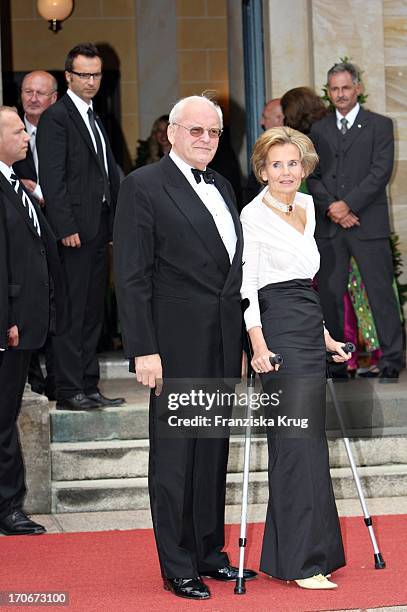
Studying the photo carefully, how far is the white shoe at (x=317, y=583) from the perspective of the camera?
524 centimetres

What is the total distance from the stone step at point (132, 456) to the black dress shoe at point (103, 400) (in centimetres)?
27

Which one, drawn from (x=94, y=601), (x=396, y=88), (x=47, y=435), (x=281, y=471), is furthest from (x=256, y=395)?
(x=396, y=88)

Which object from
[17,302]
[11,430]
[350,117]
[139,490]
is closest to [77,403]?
[139,490]

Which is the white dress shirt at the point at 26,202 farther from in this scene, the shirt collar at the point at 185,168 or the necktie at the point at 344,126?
the necktie at the point at 344,126

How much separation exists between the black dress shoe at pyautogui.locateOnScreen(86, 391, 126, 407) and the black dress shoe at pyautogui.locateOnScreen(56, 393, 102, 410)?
0.23 ft

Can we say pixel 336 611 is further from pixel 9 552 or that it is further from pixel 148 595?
pixel 9 552

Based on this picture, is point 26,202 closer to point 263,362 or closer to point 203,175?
point 203,175

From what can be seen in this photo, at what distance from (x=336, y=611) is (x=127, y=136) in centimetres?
966

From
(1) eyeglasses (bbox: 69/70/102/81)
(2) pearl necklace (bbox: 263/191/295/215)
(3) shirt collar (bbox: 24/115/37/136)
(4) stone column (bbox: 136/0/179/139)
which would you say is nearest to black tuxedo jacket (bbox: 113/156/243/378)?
(2) pearl necklace (bbox: 263/191/295/215)

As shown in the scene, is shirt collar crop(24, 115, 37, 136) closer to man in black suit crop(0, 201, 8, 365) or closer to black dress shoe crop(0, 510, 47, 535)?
man in black suit crop(0, 201, 8, 365)

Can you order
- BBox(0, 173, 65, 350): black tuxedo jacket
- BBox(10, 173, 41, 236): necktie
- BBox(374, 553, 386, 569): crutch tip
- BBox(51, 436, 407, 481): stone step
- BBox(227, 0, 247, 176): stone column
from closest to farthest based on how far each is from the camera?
BBox(374, 553, 386, 569): crutch tip, BBox(0, 173, 65, 350): black tuxedo jacket, BBox(10, 173, 41, 236): necktie, BBox(51, 436, 407, 481): stone step, BBox(227, 0, 247, 176): stone column

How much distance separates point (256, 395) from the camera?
216 inches

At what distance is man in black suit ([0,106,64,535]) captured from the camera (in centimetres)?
642

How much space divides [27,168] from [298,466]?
3.25m
